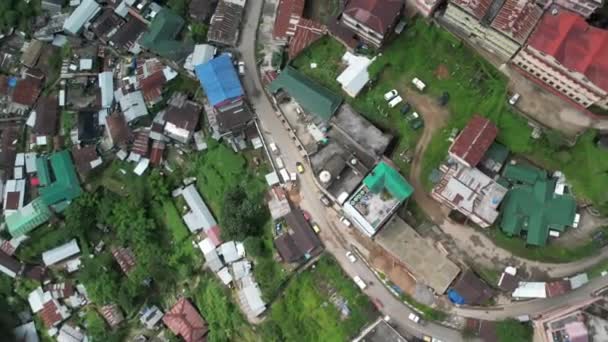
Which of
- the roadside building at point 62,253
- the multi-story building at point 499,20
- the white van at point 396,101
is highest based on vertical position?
the multi-story building at point 499,20

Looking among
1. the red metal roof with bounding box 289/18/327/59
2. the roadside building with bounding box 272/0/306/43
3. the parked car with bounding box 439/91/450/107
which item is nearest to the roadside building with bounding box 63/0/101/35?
the roadside building with bounding box 272/0/306/43

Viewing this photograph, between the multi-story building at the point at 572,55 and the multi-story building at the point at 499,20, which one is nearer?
the multi-story building at the point at 572,55

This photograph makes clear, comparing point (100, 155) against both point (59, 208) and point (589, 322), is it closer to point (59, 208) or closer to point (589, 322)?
point (59, 208)

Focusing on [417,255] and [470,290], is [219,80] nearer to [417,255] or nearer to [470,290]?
[417,255]

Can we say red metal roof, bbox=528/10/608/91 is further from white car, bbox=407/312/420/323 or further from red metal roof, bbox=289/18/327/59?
white car, bbox=407/312/420/323

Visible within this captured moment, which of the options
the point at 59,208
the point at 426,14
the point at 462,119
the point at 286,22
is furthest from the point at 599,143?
the point at 59,208

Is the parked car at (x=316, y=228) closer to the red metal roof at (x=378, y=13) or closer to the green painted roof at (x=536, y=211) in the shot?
the green painted roof at (x=536, y=211)

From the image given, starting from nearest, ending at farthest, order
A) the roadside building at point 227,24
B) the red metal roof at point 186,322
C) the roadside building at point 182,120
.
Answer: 1. the roadside building at point 227,24
2. the red metal roof at point 186,322
3. the roadside building at point 182,120

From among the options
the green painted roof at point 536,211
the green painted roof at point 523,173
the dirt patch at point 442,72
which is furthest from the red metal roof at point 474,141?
the dirt patch at point 442,72
